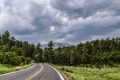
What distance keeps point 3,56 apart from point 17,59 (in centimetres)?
1811

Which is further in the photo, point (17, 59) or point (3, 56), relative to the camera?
point (17, 59)

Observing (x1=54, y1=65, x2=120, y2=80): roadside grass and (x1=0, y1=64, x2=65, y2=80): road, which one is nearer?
(x1=0, y1=64, x2=65, y2=80): road

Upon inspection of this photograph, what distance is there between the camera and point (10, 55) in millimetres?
128500

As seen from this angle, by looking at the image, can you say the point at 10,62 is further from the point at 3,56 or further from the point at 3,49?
the point at 3,49

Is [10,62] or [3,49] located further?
[3,49]

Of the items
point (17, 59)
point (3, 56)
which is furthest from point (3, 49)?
point (3, 56)

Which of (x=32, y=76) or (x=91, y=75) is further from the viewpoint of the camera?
(x=91, y=75)

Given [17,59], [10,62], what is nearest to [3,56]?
[10,62]

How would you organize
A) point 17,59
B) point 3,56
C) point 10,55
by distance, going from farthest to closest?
point 17,59, point 10,55, point 3,56

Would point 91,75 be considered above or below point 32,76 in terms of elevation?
above

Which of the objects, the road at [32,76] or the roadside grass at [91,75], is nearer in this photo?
the road at [32,76]

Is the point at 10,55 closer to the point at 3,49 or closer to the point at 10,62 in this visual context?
the point at 10,62

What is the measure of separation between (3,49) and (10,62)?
1888cm

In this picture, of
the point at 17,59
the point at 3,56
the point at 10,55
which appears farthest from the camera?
the point at 17,59
